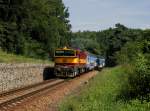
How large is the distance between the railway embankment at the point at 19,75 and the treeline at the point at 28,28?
17.8m

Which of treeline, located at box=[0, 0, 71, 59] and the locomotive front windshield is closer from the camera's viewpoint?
the locomotive front windshield

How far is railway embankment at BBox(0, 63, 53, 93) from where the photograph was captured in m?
33.2

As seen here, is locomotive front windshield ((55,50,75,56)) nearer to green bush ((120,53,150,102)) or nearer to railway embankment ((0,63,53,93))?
railway embankment ((0,63,53,93))

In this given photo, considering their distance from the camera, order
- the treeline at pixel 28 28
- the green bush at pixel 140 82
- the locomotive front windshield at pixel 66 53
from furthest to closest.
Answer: the treeline at pixel 28 28, the locomotive front windshield at pixel 66 53, the green bush at pixel 140 82

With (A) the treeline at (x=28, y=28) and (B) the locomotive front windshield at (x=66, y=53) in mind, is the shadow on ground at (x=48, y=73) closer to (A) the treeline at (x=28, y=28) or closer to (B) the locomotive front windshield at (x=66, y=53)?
(B) the locomotive front windshield at (x=66, y=53)

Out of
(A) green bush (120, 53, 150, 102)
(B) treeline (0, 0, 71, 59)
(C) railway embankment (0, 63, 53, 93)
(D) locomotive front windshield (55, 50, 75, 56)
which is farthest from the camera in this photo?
(B) treeline (0, 0, 71, 59)

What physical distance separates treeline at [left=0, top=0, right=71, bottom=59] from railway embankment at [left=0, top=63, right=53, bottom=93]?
17818 millimetres

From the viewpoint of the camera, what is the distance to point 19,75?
122 ft

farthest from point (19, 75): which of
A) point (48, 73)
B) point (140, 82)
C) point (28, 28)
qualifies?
point (28, 28)

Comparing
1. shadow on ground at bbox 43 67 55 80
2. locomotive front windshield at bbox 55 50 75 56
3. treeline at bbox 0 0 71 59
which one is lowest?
shadow on ground at bbox 43 67 55 80

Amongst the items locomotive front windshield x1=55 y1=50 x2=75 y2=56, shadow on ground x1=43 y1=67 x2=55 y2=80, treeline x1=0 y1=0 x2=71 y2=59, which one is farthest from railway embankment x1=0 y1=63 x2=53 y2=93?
treeline x1=0 y1=0 x2=71 y2=59

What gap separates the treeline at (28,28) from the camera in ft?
212

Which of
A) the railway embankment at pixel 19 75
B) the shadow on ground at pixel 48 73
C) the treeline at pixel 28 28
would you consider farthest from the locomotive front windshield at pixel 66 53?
the treeline at pixel 28 28

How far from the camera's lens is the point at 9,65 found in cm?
3512
